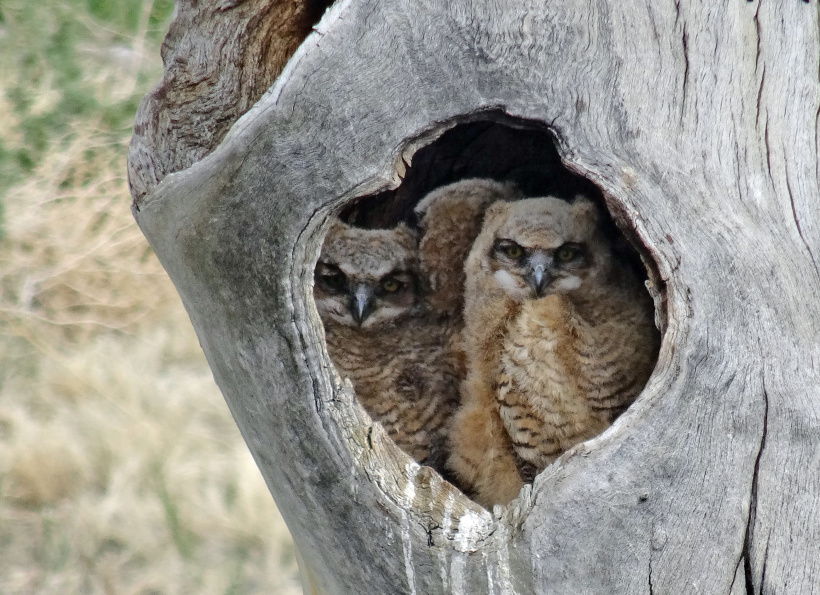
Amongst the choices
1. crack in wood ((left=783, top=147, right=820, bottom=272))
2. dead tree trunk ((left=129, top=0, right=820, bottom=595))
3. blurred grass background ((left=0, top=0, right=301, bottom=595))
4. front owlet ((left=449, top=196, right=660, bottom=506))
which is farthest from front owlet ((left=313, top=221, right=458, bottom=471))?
blurred grass background ((left=0, top=0, right=301, bottom=595))

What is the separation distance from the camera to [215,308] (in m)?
2.06

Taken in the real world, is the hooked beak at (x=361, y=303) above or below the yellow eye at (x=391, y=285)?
below

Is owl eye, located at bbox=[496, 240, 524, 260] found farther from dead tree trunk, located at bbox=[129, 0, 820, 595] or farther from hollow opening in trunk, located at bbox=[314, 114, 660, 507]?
dead tree trunk, located at bbox=[129, 0, 820, 595]

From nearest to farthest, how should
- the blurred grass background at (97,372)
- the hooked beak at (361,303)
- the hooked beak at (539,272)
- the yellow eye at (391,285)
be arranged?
the hooked beak at (539,272), the hooked beak at (361,303), the yellow eye at (391,285), the blurred grass background at (97,372)

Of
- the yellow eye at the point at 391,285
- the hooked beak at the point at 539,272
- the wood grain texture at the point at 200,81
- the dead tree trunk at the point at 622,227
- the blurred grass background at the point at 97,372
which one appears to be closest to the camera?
the dead tree trunk at the point at 622,227

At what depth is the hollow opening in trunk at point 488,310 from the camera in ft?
8.26

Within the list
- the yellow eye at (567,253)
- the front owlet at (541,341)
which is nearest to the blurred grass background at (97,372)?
the front owlet at (541,341)

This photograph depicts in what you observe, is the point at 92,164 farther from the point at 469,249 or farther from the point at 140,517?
the point at 469,249

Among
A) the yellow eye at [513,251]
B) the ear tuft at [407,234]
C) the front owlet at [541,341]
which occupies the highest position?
the ear tuft at [407,234]

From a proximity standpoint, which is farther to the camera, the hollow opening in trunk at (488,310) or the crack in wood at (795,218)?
the hollow opening in trunk at (488,310)

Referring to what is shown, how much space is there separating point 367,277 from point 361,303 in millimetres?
104

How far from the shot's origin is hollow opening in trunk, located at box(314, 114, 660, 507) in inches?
99.1

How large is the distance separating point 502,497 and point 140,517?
3.42 m

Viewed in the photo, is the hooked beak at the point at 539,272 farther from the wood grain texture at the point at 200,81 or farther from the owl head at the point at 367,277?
the wood grain texture at the point at 200,81
